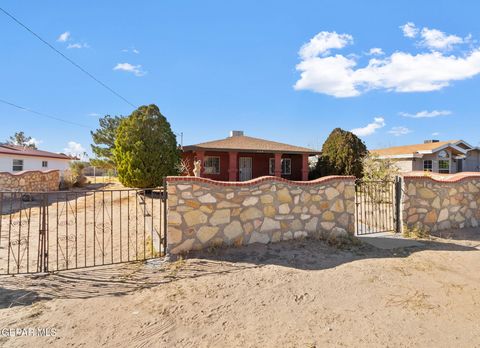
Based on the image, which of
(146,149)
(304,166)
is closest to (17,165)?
(146,149)

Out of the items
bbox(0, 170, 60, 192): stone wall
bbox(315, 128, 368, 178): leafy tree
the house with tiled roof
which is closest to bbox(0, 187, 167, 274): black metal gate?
bbox(0, 170, 60, 192): stone wall

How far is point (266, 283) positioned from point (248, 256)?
1026 mm

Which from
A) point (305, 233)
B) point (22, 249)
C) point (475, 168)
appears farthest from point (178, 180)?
point (475, 168)

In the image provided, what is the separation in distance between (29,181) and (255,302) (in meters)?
18.7

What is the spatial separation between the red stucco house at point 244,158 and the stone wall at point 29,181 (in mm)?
9252

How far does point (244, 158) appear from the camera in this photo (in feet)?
67.1

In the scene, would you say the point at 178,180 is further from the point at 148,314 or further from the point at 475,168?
the point at 475,168

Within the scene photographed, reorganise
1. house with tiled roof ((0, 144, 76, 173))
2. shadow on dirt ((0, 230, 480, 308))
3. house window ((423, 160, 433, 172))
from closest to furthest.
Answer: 1. shadow on dirt ((0, 230, 480, 308))
2. house with tiled roof ((0, 144, 76, 173))
3. house window ((423, 160, 433, 172))

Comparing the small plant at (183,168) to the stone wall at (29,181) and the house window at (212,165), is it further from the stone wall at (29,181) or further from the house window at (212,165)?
the stone wall at (29,181)

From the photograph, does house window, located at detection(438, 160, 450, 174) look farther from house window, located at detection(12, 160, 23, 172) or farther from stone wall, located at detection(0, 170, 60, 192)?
house window, located at detection(12, 160, 23, 172)

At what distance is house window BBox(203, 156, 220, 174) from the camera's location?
1944 centimetres

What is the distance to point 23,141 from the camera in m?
55.1

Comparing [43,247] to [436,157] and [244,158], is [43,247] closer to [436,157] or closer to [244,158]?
[244,158]

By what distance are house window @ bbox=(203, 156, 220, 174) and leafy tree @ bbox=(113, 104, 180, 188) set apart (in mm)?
5757
